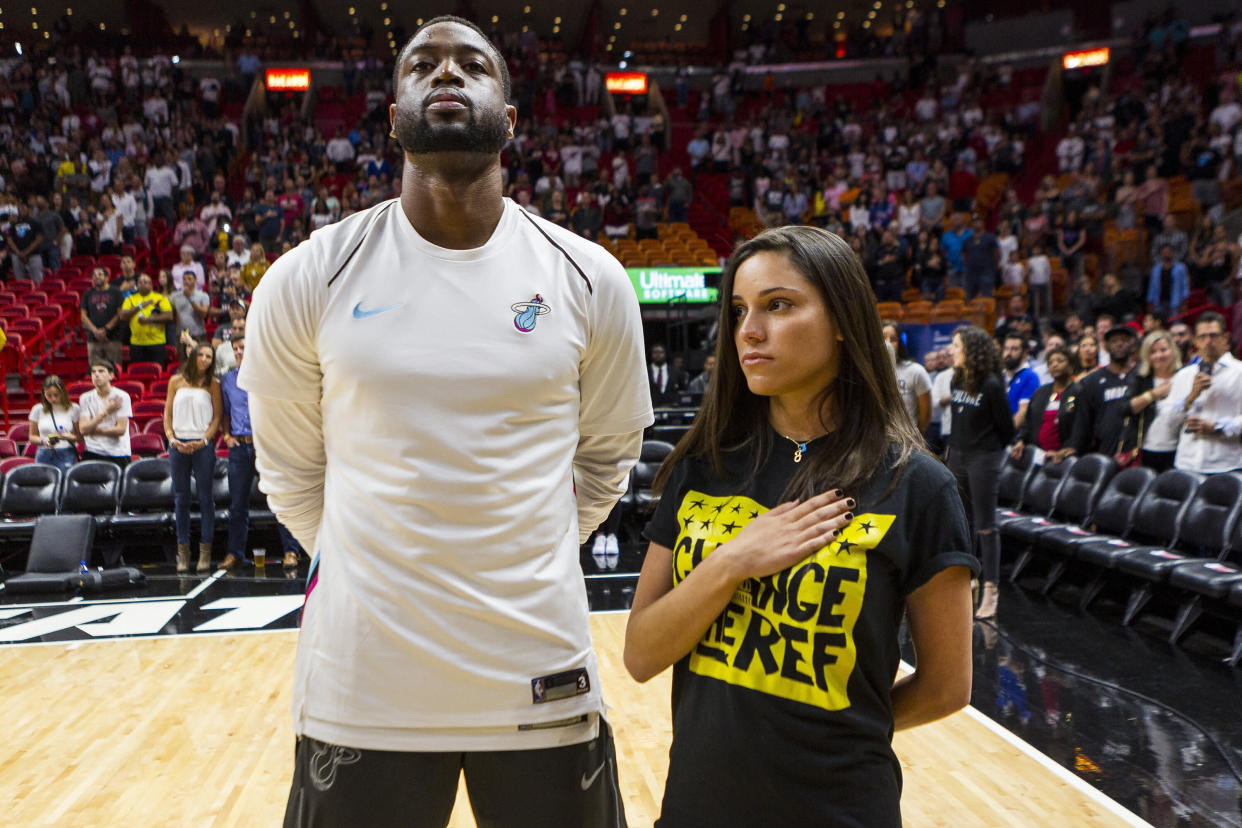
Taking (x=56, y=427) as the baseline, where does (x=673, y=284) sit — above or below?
above

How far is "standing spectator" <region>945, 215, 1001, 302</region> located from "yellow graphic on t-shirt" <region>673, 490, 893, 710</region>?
11864 millimetres

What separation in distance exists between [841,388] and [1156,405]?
19.6 feet

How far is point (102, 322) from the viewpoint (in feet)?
33.8

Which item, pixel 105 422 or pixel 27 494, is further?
pixel 105 422

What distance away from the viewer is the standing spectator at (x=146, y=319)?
33.9 ft

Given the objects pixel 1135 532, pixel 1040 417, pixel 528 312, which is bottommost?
pixel 1135 532

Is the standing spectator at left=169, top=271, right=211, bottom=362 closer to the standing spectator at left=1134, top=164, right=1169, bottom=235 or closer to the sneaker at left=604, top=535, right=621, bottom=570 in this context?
the sneaker at left=604, top=535, right=621, bottom=570

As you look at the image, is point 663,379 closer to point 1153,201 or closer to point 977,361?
point 977,361

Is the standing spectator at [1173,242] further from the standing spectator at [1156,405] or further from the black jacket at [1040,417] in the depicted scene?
the standing spectator at [1156,405]

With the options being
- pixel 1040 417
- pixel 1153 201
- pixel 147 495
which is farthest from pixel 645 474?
pixel 1153 201

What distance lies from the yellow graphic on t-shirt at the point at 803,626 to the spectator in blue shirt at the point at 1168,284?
35.7 ft

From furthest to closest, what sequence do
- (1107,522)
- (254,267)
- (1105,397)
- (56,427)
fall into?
(254,267)
(56,427)
(1105,397)
(1107,522)

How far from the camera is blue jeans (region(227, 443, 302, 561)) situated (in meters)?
7.23

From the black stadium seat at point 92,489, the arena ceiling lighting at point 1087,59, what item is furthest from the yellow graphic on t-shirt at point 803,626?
the arena ceiling lighting at point 1087,59
